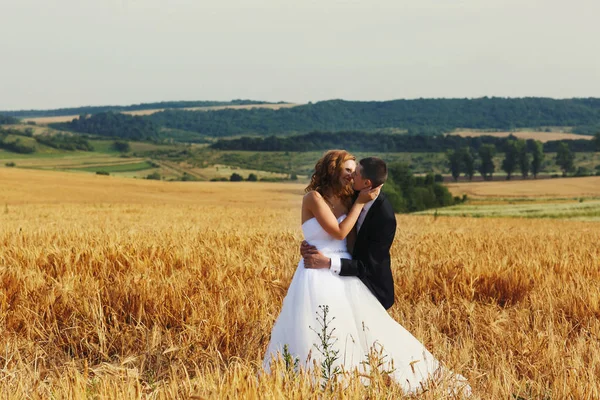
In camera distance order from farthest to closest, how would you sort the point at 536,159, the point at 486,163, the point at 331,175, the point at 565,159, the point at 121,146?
the point at 121,146, the point at 565,159, the point at 536,159, the point at 486,163, the point at 331,175

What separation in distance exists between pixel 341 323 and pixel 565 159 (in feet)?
430

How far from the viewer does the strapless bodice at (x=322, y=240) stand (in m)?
3.91

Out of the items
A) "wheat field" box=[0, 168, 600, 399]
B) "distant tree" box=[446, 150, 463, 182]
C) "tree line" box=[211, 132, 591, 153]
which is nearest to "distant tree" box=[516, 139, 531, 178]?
"tree line" box=[211, 132, 591, 153]

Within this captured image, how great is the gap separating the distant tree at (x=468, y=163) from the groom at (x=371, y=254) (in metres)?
116

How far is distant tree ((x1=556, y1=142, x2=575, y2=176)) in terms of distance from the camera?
122m

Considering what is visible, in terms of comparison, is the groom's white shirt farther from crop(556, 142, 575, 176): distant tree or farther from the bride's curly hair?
crop(556, 142, 575, 176): distant tree

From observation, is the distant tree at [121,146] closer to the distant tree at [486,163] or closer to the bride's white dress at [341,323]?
the distant tree at [486,163]

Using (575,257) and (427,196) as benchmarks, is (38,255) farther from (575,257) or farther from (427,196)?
(427,196)

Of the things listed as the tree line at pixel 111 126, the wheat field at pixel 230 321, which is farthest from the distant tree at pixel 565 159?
the wheat field at pixel 230 321

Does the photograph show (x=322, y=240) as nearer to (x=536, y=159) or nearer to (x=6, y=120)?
(x=536, y=159)

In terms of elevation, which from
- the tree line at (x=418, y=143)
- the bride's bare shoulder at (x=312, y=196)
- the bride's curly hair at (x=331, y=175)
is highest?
the bride's curly hair at (x=331, y=175)

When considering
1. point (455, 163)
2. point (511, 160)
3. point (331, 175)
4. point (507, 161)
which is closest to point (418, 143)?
point (455, 163)

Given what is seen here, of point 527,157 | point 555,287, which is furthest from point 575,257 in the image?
point 527,157

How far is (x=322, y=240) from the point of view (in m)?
3.94
